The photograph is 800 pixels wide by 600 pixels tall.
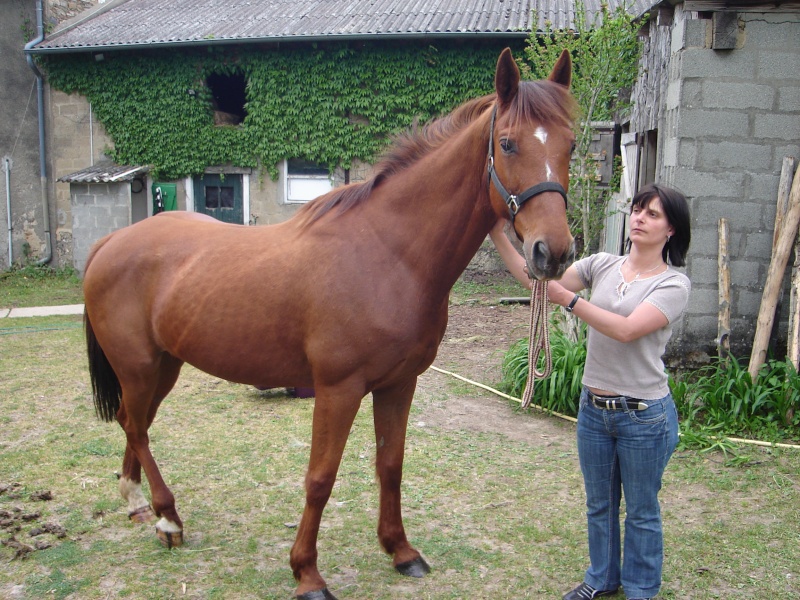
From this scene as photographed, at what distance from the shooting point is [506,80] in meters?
2.37

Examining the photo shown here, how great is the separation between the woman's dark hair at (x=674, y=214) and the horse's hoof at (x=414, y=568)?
1818 millimetres

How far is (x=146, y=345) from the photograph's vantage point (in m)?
3.37

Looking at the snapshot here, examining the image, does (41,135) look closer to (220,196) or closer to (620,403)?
(220,196)

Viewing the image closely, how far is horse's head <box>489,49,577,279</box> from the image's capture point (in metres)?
2.19

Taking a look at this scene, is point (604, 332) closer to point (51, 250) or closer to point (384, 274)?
point (384, 274)

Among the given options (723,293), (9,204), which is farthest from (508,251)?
(9,204)

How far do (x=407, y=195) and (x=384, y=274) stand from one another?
0.36 metres

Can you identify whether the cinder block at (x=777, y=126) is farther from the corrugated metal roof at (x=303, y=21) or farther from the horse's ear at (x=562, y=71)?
the corrugated metal roof at (x=303, y=21)

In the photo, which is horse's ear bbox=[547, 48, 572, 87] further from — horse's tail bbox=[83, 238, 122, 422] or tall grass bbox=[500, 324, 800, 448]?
tall grass bbox=[500, 324, 800, 448]

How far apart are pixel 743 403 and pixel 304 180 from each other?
34.4 feet

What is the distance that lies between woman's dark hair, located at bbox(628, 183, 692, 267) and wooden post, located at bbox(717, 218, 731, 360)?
120 inches

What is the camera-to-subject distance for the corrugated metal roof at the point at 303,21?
40.4ft

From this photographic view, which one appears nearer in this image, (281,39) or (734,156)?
(734,156)

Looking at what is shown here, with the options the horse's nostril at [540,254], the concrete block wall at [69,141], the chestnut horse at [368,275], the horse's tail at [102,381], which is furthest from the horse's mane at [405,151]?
the concrete block wall at [69,141]
